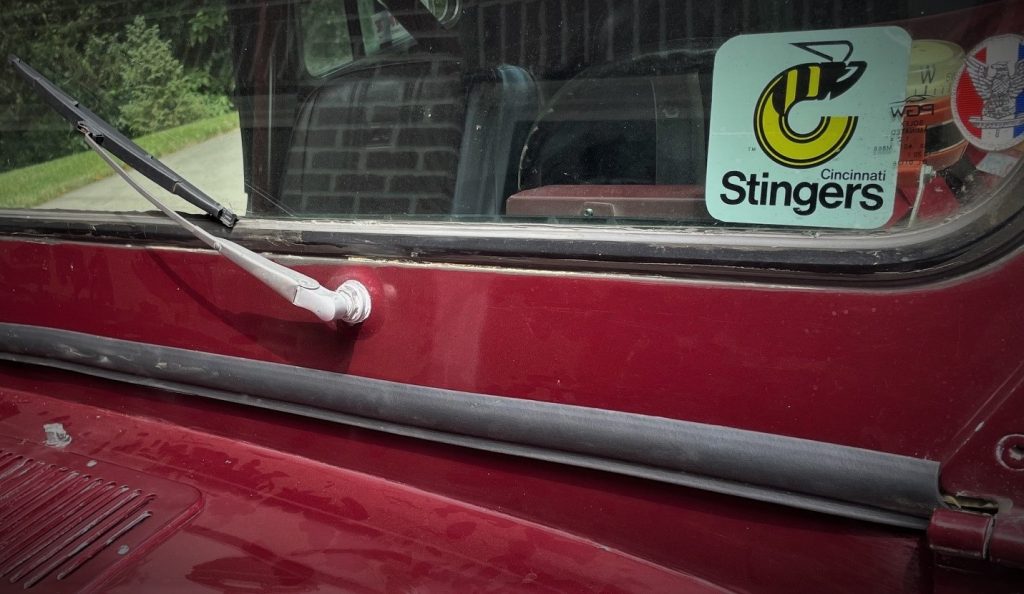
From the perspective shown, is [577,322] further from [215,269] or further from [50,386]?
[50,386]

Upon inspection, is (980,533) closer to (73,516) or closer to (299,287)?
(299,287)

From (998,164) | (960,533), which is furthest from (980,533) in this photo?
(998,164)

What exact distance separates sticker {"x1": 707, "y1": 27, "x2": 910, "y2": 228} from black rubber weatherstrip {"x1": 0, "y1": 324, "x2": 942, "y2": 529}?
29 cm

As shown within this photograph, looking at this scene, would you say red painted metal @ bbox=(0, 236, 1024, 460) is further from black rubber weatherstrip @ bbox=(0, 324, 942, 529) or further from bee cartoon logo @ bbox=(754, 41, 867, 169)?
bee cartoon logo @ bbox=(754, 41, 867, 169)

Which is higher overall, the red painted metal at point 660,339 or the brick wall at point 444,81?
the brick wall at point 444,81

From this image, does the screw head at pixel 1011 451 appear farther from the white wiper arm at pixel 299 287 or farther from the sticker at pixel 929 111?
the white wiper arm at pixel 299 287

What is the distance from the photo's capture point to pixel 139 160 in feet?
4.44

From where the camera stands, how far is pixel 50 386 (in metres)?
1.69

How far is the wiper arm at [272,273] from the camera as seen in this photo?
1188 millimetres

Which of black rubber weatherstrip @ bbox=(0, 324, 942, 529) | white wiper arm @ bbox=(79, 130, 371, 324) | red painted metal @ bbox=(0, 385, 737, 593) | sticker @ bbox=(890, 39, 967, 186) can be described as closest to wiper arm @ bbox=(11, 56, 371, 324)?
white wiper arm @ bbox=(79, 130, 371, 324)

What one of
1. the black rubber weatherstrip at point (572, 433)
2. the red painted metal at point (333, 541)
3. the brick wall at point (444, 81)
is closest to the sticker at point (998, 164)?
the brick wall at point (444, 81)

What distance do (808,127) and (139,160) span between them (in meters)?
1.06

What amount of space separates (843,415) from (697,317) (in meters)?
0.21

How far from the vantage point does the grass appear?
144 cm
